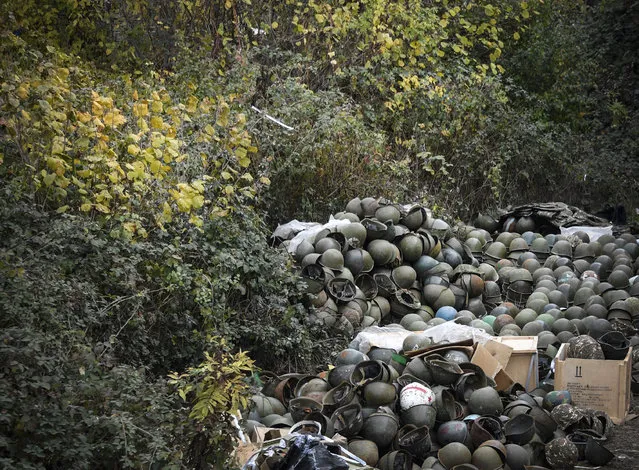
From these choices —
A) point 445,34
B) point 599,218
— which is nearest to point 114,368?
point 599,218

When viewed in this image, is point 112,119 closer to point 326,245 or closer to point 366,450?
point 326,245

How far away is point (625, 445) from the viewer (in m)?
7.34

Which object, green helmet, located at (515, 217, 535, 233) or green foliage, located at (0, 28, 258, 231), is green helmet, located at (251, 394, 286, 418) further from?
green helmet, located at (515, 217, 535, 233)

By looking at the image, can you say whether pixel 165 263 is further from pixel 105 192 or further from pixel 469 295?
pixel 469 295

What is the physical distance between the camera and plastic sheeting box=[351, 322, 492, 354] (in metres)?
8.20

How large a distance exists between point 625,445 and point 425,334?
205cm

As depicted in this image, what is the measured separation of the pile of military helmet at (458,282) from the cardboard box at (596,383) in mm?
161

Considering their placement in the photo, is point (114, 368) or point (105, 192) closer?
point (114, 368)

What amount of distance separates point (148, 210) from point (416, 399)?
2.75 meters

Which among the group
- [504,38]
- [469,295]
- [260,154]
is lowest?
[469,295]

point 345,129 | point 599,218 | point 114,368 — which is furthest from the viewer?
point 599,218

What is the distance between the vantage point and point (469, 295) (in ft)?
33.0

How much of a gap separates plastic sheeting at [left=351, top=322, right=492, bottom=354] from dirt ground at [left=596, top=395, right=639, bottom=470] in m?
1.41

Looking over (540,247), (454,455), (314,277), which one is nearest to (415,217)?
(314,277)
